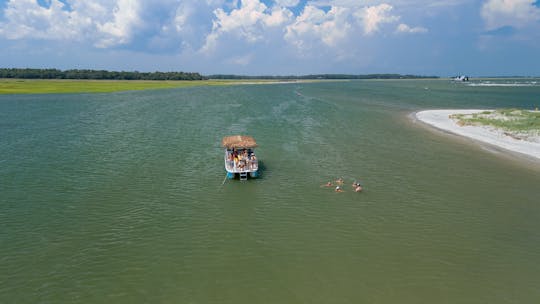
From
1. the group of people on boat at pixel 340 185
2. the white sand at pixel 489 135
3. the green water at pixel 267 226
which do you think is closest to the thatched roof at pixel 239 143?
the green water at pixel 267 226

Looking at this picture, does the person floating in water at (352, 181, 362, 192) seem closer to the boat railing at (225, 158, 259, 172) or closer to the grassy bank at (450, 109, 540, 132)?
the boat railing at (225, 158, 259, 172)

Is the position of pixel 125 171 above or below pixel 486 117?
below

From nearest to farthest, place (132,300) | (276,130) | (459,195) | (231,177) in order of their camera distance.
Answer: (132,300)
(459,195)
(231,177)
(276,130)

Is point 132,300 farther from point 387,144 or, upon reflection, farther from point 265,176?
point 387,144

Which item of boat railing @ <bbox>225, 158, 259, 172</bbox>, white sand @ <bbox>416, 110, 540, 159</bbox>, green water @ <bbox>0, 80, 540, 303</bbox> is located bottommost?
green water @ <bbox>0, 80, 540, 303</bbox>

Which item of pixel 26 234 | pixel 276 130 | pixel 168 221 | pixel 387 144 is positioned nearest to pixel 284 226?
pixel 168 221

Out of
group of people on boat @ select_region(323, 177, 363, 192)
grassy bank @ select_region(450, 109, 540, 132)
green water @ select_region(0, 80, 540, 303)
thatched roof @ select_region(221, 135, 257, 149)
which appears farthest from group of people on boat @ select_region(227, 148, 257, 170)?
grassy bank @ select_region(450, 109, 540, 132)
